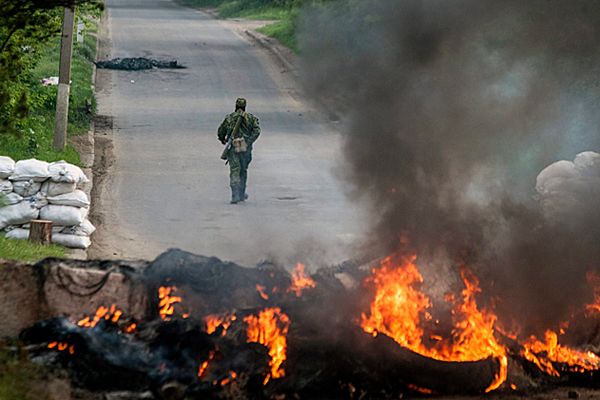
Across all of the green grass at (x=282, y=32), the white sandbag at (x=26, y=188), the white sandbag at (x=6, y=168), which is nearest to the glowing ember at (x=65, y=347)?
the white sandbag at (x=26, y=188)

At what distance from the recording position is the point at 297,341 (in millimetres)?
8383

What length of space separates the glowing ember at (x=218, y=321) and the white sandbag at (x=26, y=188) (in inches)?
189

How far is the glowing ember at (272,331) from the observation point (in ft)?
27.3

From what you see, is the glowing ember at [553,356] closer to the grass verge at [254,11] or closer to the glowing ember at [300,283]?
the glowing ember at [300,283]

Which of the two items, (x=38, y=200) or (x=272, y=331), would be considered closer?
(x=272, y=331)

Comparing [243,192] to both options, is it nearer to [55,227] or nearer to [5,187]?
[55,227]

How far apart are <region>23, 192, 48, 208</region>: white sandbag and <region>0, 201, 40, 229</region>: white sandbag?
38 mm

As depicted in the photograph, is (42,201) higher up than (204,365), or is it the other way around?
(204,365)

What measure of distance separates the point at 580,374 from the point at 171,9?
151ft

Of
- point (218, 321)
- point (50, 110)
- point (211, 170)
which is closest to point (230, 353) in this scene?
point (218, 321)

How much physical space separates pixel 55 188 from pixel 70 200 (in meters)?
0.21

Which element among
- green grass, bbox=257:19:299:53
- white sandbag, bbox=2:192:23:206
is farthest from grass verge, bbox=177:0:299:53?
white sandbag, bbox=2:192:23:206

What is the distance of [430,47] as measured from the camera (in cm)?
1059

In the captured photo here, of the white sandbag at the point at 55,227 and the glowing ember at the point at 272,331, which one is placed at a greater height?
the glowing ember at the point at 272,331
